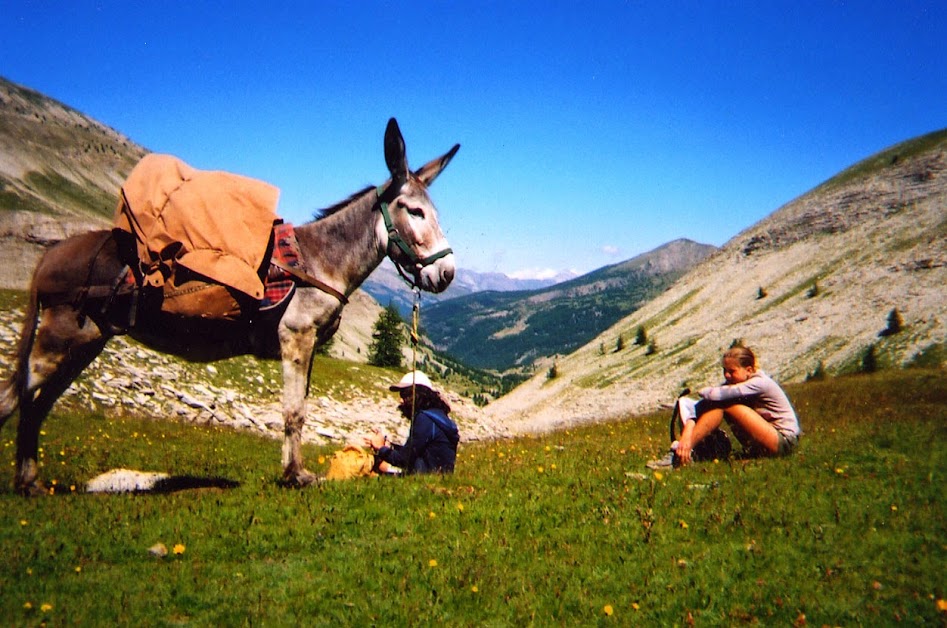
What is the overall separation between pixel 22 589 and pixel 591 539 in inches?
223

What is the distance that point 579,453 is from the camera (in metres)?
12.2

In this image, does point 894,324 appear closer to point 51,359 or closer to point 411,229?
point 411,229

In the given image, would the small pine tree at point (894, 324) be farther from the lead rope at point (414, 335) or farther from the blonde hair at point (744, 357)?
the lead rope at point (414, 335)

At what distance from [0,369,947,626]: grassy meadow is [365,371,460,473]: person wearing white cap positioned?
479mm

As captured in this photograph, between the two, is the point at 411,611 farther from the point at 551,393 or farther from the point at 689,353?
the point at 551,393

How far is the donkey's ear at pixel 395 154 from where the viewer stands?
24.0 feet

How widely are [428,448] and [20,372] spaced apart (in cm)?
573

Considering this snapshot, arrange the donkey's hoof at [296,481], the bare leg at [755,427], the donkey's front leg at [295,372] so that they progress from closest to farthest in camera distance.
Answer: the donkey's front leg at [295,372] < the donkey's hoof at [296,481] < the bare leg at [755,427]

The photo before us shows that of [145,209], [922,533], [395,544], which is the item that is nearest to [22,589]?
[395,544]

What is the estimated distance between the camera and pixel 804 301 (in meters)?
82.6

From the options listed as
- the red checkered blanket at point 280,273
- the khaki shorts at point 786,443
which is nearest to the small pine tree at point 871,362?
the khaki shorts at point 786,443

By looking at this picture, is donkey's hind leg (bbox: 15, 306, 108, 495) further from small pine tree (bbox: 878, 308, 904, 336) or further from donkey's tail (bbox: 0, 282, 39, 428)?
small pine tree (bbox: 878, 308, 904, 336)

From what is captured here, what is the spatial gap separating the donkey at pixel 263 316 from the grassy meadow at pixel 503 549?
136cm

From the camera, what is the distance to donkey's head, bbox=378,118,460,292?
7633mm
